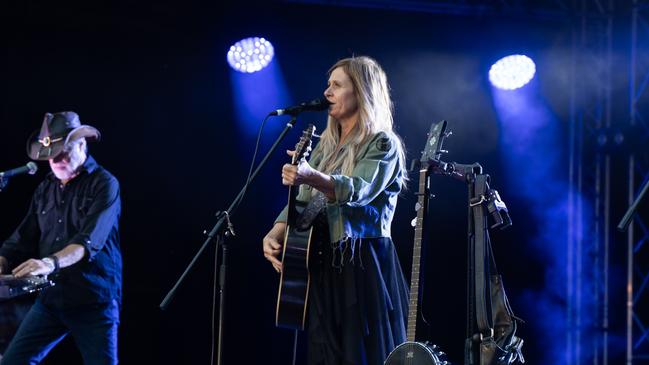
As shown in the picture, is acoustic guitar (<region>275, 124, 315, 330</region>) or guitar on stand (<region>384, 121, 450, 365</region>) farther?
acoustic guitar (<region>275, 124, 315, 330</region>)

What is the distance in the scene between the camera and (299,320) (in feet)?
12.3

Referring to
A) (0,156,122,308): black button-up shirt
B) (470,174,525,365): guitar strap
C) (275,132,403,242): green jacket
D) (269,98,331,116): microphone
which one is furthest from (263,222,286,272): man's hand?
(0,156,122,308): black button-up shirt

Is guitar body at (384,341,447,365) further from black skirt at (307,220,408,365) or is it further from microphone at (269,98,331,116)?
microphone at (269,98,331,116)

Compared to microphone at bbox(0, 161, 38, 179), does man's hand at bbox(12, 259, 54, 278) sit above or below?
below

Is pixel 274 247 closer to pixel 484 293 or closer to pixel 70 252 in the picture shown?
pixel 484 293

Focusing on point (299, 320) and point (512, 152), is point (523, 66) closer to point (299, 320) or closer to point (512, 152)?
point (512, 152)

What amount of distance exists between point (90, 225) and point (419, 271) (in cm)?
226

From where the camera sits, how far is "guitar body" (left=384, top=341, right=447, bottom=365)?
11.6 ft

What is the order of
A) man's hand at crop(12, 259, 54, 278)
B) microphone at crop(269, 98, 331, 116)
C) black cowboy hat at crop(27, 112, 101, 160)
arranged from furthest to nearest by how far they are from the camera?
black cowboy hat at crop(27, 112, 101, 160) < man's hand at crop(12, 259, 54, 278) < microphone at crop(269, 98, 331, 116)

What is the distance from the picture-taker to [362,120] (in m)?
4.01

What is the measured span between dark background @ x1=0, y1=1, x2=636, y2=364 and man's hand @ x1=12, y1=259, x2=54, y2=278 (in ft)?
5.69

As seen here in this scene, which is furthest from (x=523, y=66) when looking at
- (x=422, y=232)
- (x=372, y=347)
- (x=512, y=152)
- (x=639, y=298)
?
(x=372, y=347)

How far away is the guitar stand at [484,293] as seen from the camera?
3.66 metres

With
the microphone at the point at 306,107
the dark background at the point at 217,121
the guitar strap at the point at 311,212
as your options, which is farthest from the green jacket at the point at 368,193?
the dark background at the point at 217,121
